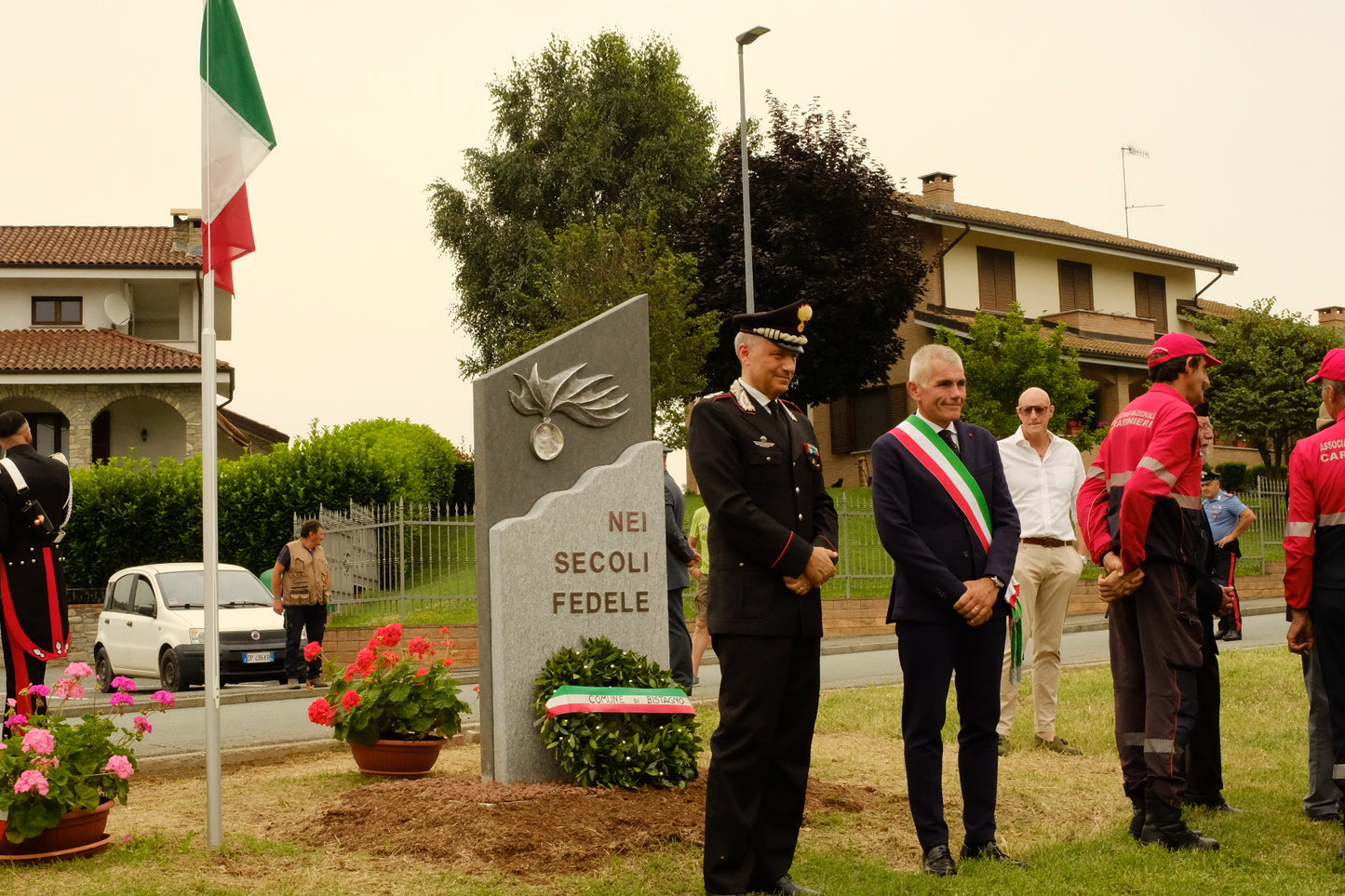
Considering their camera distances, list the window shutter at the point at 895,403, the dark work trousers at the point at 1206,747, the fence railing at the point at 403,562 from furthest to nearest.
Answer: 1. the window shutter at the point at 895,403
2. the fence railing at the point at 403,562
3. the dark work trousers at the point at 1206,747

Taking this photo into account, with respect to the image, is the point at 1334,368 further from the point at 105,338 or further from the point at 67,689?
the point at 105,338

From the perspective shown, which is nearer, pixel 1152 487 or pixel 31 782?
pixel 31 782

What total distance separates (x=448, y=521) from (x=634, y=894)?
46.1ft

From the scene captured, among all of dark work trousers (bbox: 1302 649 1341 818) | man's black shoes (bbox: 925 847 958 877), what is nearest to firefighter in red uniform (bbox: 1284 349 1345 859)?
dark work trousers (bbox: 1302 649 1341 818)

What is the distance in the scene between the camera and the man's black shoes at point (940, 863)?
559 centimetres

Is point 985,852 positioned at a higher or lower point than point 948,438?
lower

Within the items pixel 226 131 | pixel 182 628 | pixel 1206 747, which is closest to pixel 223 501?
pixel 182 628

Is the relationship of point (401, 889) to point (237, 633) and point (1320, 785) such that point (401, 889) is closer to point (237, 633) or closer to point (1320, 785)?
point (1320, 785)

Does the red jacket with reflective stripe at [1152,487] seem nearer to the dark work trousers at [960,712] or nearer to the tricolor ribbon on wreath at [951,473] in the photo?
the tricolor ribbon on wreath at [951,473]

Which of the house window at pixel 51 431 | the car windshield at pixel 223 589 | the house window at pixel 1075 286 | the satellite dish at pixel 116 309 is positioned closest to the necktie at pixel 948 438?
the car windshield at pixel 223 589

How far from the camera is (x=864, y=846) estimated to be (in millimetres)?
6238

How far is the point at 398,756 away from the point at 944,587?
12.0ft

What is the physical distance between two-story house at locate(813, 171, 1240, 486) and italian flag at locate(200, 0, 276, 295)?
31.0 m

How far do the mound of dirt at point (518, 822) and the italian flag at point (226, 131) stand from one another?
2.60 meters
